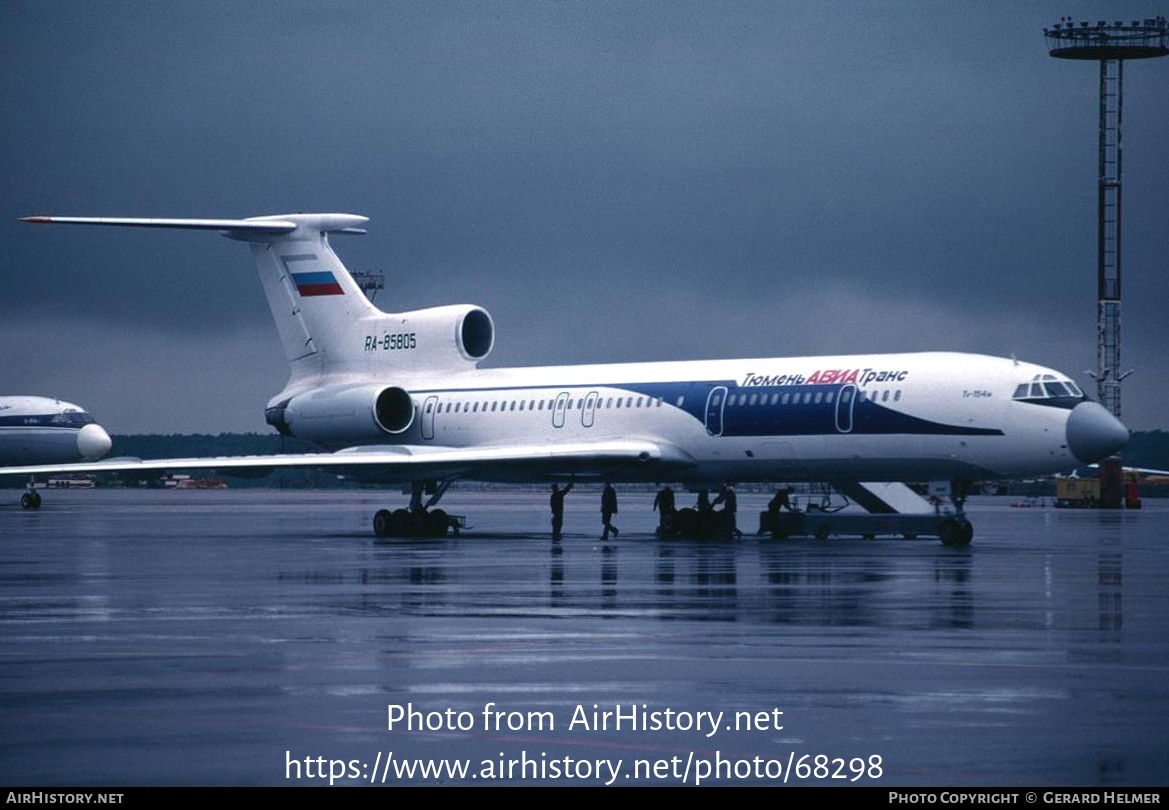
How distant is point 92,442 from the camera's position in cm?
6794

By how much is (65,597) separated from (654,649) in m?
8.43

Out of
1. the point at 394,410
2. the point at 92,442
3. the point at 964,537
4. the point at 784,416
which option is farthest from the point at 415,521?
the point at 92,442

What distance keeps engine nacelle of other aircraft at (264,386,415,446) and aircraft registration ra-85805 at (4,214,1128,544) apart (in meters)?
0.05

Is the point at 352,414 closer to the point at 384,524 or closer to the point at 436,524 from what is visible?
the point at 384,524

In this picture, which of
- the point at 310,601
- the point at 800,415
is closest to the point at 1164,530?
the point at 800,415

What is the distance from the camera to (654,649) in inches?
583

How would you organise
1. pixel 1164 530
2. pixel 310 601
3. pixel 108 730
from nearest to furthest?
pixel 108 730 < pixel 310 601 < pixel 1164 530

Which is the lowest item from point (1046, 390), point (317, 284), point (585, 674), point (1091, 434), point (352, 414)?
point (585, 674)

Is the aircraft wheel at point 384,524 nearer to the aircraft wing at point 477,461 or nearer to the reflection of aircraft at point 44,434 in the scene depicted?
the aircraft wing at point 477,461

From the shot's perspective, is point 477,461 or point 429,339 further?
point 429,339

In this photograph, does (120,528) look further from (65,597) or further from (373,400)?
(65,597)

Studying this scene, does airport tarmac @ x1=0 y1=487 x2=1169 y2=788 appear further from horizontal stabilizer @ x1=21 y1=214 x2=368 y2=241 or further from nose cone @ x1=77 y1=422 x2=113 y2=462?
nose cone @ x1=77 y1=422 x2=113 y2=462

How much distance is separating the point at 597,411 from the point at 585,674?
90.2 ft

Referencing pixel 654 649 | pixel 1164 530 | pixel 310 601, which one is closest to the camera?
pixel 654 649
